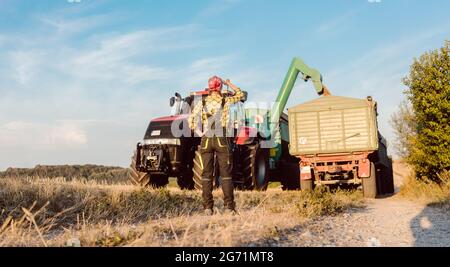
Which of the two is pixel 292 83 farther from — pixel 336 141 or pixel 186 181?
pixel 186 181

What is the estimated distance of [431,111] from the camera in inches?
501

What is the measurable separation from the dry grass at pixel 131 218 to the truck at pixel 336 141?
337cm

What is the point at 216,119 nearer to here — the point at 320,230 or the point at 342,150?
the point at 320,230

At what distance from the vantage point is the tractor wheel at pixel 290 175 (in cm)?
Answer: 1596

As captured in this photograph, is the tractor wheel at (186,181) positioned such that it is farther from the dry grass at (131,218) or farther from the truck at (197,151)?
the dry grass at (131,218)

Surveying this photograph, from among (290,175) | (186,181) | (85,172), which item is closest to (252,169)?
(186,181)

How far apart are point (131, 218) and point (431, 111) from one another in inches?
379

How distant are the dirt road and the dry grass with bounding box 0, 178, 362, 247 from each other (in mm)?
242

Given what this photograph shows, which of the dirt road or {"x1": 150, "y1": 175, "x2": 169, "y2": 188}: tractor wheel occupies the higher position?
{"x1": 150, "y1": 175, "x2": 169, "y2": 188}: tractor wheel

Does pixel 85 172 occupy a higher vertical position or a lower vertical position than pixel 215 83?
lower

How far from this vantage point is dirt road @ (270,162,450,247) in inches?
177

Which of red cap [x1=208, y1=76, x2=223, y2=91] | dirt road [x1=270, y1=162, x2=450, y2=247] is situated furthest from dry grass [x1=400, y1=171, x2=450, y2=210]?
red cap [x1=208, y1=76, x2=223, y2=91]

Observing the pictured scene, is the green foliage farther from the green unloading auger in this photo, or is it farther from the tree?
the tree
